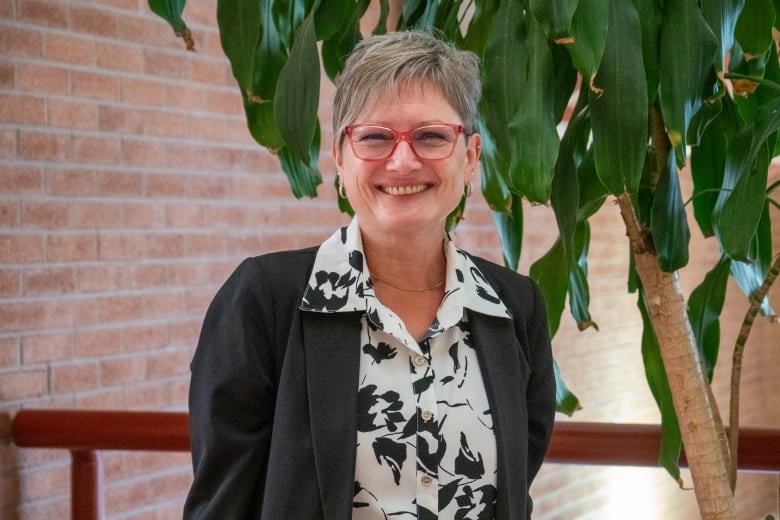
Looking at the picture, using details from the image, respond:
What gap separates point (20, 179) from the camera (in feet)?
8.33

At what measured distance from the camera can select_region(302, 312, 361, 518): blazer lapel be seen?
127 cm

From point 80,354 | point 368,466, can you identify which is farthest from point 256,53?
point 80,354

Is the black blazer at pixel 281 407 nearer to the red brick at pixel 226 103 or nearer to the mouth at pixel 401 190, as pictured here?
the mouth at pixel 401 190

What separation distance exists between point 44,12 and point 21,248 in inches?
24.2

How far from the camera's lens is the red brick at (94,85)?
8.84 ft

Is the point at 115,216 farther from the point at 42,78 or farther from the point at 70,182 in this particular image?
the point at 42,78

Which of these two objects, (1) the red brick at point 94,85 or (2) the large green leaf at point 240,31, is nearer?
(2) the large green leaf at point 240,31

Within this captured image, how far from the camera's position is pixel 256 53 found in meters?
1.72

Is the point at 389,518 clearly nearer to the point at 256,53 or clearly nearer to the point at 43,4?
the point at 256,53

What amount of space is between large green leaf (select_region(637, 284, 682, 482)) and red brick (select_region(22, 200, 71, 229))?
5.06 feet

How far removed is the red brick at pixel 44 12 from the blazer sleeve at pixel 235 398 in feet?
5.08

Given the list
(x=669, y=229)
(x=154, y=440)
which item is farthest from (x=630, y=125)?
(x=154, y=440)

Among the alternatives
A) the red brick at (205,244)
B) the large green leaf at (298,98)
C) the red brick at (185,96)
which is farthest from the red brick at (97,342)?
the large green leaf at (298,98)

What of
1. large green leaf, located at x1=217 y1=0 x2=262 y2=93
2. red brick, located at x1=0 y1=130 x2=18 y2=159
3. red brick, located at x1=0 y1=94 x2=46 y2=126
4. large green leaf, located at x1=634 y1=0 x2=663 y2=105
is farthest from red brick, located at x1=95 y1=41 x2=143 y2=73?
large green leaf, located at x1=634 y1=0 x2=663 y2=105
